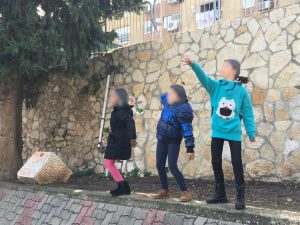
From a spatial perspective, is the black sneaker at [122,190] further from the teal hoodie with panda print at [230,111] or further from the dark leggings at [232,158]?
the teal hoodie with panda print at [230,111]

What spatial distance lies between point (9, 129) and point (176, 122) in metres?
4.88

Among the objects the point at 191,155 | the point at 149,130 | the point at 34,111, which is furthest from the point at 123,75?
the point at 191,155

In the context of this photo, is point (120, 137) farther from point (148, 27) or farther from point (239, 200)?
point (148, 27)

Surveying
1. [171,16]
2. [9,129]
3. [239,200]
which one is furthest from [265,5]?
[9,129]

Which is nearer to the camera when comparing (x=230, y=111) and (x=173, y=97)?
(x=230, y=111)

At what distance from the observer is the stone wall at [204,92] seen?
6766mm

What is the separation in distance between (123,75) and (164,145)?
14.6 ft

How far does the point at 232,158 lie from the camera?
4508mm

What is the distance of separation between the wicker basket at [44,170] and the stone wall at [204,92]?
5.45 feet

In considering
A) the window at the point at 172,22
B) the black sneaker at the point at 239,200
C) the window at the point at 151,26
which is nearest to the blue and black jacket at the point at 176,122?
the black sneaker at the point at 239,200

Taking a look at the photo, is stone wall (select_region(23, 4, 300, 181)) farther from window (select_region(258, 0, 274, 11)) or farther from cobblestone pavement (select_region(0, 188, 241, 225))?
cobblestone pavement (select_region(0, 188, 241, 225))

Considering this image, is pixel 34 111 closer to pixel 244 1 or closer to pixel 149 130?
pixel 149 130

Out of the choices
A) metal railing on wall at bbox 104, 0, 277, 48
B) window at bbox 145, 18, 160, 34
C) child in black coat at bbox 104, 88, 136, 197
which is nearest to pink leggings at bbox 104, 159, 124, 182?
child in black coat at bbox 104, 88, 136, 197

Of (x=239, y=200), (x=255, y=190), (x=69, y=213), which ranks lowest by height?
(x=69, y=213)
